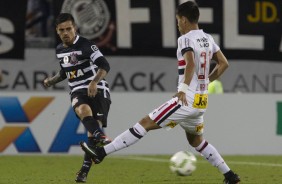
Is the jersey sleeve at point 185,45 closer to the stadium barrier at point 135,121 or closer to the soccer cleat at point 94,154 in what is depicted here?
the soccer cleat at point 94,154

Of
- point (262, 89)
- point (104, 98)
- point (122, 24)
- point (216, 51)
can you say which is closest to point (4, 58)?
point (122, 24)

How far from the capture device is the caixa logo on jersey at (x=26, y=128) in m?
13.4

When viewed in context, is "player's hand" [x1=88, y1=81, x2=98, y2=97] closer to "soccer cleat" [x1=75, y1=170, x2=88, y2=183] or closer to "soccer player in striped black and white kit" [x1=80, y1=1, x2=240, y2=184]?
"soccer player in striped black and white kit" [x1=80, y1=1, x2=240, y2=184]

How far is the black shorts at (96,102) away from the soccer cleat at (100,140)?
0.52m

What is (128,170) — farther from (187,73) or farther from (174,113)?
(187,73)

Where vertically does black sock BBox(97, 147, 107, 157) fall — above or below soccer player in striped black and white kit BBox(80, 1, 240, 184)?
below

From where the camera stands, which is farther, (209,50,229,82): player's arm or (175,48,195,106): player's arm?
(209,50,229,82): player's arm

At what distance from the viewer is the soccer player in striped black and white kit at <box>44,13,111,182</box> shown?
348 inches

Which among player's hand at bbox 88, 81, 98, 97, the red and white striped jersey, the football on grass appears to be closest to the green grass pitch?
the football on grass

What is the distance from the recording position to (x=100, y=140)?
8.43 m

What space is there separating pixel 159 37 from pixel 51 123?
18.9ft

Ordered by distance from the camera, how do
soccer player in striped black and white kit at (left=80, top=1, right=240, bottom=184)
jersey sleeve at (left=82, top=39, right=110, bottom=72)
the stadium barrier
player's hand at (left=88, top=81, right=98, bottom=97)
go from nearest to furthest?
soccer player in striped black and white kit at (left=80, top=1, right=240, bottom=184), player's hand at (left=88, top=81, right=98, bottom=97), jersey sleeve at (left=82, top=39, right=110, bottom=72), the stadium barrier

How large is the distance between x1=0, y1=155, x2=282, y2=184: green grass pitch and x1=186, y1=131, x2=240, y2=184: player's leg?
0.92 m

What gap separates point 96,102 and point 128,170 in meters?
1.98
